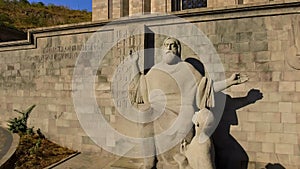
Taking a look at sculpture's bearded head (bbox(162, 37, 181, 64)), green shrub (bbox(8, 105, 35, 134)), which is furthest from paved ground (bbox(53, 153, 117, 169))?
sculpture's bearded head (bbox(162, 37, 181, 64))

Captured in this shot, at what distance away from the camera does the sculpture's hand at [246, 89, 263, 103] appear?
6.25 m

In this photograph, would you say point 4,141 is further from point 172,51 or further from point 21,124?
point 172,51

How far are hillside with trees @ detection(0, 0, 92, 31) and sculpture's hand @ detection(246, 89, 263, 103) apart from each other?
2158 cm

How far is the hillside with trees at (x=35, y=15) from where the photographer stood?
25038mm

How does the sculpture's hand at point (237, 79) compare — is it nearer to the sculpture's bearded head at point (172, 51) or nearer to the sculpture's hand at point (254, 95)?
the sculpture's hand at point (254, 95)

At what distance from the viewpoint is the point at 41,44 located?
8672 millimetres

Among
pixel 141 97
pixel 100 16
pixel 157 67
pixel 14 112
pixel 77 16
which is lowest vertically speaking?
pixel 14 112

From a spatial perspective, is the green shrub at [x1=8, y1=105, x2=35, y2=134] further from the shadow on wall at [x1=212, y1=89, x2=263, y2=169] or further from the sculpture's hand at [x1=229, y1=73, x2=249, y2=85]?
the sculpture's hand at [x1=229, y1=73, x2=249, y2=85]

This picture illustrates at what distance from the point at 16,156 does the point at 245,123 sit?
5.34 meters

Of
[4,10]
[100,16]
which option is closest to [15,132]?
[100,16]

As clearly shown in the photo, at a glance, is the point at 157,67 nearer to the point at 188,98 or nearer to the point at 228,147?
the point at 188,98

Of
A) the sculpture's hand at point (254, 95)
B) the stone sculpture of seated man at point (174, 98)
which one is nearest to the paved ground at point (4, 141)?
the stone sculpture of seated man at point (174, 98)

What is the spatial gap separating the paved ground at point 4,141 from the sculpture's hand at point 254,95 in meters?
5.63

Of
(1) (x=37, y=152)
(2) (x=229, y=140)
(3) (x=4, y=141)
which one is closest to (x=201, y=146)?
(2) (x=229, y=140)
